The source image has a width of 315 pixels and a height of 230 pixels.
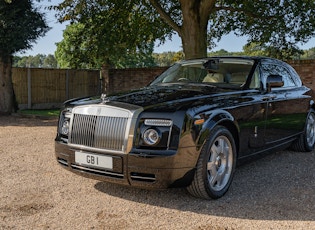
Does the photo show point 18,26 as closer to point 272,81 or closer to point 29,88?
point 29,88

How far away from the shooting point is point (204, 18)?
11672 millimetres

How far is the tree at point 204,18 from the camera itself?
37.9ft

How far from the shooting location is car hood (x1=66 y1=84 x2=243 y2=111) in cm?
361

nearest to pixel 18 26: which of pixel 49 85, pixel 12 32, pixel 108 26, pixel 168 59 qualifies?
pixel 12 32

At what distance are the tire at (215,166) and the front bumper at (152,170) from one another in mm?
147

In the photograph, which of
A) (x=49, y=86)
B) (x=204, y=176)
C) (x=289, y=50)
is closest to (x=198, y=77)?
(x=204, y=176)

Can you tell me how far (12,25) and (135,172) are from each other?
10759 millimetres

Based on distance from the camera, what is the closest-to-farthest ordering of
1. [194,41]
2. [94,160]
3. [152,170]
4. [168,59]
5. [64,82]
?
[152,170], [94,160], [194,41], [64,82], [168,59]

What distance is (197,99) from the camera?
Answer: 3.85 meters

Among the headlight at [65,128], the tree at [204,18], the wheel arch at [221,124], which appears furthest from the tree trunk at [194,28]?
the headlight at [65,128]

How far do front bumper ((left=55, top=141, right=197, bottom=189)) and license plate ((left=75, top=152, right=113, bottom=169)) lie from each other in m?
0.05

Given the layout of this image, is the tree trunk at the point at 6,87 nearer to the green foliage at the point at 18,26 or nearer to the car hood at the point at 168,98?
the green foliage at the point at 18,26

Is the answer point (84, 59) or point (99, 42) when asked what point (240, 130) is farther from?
point (84, 59)

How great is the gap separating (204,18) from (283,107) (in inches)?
277
